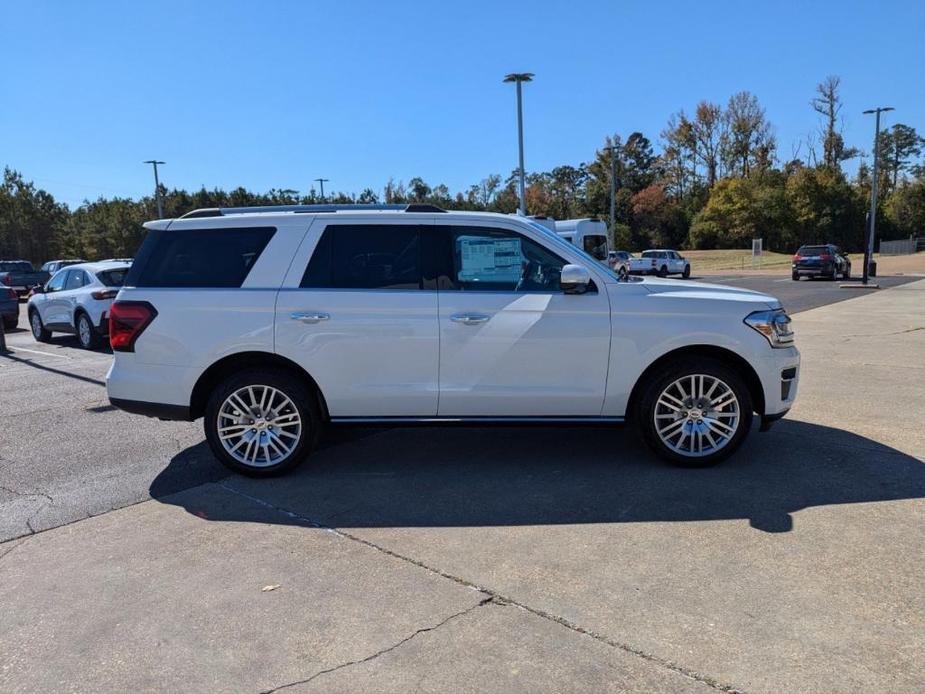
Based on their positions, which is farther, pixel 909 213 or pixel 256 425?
pixel 909 213

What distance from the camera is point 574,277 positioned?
4.88 m

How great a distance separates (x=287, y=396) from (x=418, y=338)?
3.46ft

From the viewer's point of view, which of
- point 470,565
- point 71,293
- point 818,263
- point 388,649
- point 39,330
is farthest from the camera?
point 818,263

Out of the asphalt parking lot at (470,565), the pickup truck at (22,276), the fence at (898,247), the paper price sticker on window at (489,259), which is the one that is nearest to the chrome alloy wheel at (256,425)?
the asphalt parking lot at (470,565)

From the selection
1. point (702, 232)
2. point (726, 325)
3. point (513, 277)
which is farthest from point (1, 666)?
point (702, 232)

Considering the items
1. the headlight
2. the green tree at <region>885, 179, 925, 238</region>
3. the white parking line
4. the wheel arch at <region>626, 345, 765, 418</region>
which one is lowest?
the white parking line

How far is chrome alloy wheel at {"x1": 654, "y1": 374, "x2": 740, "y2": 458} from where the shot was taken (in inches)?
203

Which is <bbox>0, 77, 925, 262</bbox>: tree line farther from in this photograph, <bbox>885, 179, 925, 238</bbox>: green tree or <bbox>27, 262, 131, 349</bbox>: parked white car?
<bbox>27, 262, 131, 349</bbox>: parked white car

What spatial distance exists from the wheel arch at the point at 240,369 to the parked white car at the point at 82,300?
793 centimetres

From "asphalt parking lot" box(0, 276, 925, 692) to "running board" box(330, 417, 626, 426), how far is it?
15.3 inches

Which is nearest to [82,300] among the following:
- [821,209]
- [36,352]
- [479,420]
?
[36,352]

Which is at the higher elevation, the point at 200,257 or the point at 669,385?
the point at 200,257

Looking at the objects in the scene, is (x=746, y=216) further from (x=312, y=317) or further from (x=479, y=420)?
(x=312, y=317)

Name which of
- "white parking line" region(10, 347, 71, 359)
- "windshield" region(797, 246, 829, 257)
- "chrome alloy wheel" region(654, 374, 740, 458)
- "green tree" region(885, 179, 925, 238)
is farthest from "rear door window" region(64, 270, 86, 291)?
"green tree" region(885, 179, 925, 238)
